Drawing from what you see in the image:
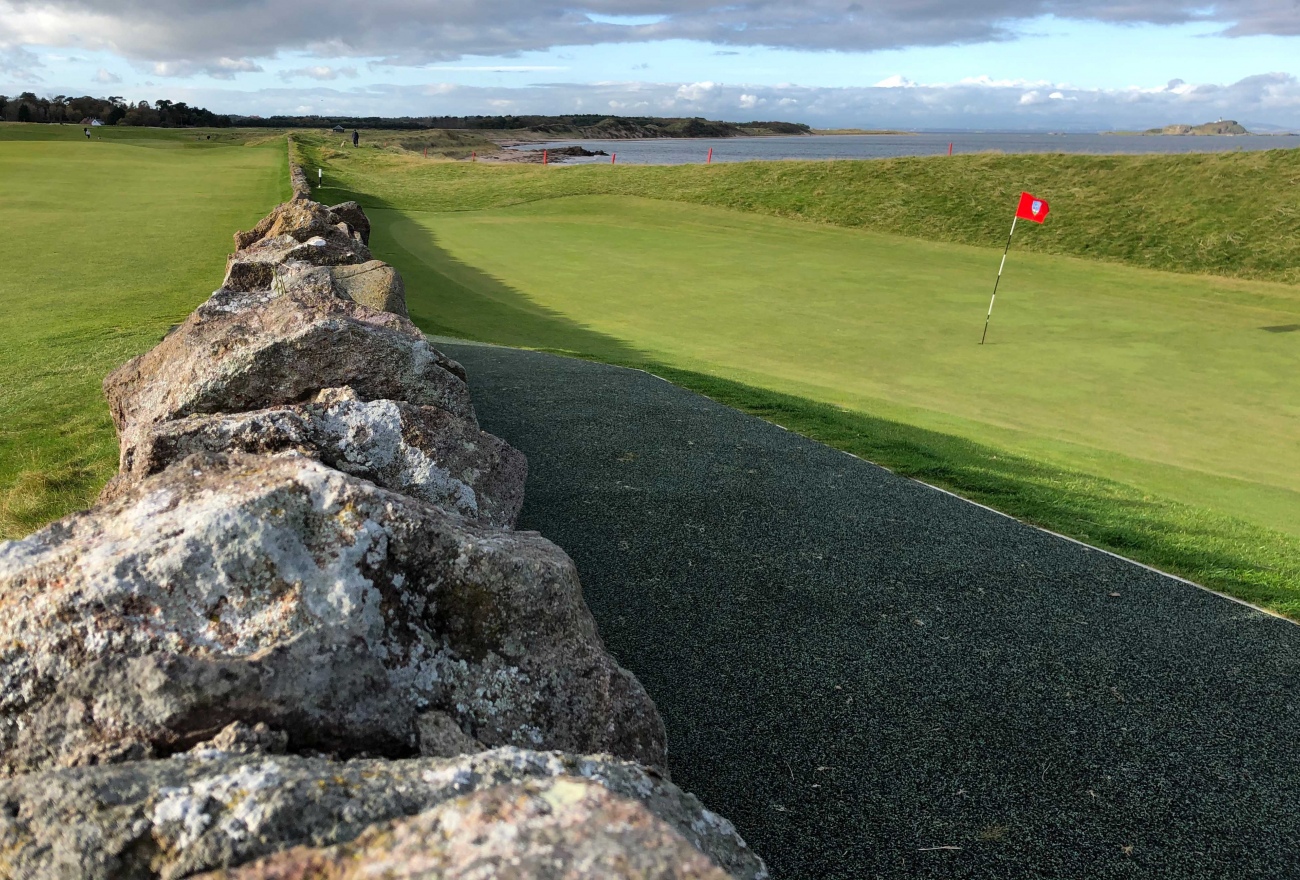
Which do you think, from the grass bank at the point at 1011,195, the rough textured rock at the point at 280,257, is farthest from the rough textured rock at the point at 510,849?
the grass bank at the point at 1011,195

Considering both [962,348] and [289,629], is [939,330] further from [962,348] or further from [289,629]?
[289,629]

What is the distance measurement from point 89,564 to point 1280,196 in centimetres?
3132

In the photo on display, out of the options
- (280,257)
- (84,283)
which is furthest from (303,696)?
(84,283)

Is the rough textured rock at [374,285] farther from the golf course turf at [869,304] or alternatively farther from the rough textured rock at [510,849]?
the rough textured rock at [510,849]

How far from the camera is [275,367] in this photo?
17.9ft

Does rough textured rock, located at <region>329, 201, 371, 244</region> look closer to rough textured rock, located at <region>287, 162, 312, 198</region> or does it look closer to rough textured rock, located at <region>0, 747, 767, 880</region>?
rough textured rock, located at <region>287, 162, 312, 198</region>

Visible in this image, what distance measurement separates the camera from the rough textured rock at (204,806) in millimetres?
1957

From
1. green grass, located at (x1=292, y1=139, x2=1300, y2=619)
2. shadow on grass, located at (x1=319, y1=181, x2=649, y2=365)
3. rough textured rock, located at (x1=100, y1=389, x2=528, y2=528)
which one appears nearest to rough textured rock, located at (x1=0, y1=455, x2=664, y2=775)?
rough textured rock, located at (x1=100, y1=389, x2=528, y2=528)

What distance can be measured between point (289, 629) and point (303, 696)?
0.26m

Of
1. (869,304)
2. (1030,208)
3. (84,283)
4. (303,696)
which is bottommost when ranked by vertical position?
(869,304)

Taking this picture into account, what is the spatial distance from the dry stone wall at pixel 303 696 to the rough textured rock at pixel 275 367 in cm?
94

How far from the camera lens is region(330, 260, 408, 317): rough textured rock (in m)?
9.45

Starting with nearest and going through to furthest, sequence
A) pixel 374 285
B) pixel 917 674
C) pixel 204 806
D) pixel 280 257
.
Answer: pixel 204 806 → pixel 917 674 → pixel 374 285 → pixel 280 257

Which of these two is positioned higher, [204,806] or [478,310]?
[204,806]
